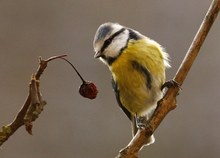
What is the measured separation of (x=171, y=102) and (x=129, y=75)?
44 cm

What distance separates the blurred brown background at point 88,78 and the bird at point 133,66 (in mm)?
1191

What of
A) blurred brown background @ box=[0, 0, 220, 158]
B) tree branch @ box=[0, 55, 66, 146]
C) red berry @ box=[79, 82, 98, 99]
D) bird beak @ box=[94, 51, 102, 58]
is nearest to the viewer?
tree branch @ box=[0, 55, 66, 146]

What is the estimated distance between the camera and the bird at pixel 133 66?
1257 millimetres

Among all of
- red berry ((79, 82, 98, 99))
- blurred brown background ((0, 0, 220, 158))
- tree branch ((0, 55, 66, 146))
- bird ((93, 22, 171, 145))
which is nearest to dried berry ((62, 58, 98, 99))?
red berry ((79, 82, 98, 99))

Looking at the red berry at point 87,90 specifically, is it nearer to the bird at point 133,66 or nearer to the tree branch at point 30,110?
the tree branch at point 30,110

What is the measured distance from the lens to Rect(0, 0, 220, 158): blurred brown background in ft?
8.45

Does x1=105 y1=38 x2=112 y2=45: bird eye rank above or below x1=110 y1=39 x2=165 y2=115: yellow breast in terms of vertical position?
above

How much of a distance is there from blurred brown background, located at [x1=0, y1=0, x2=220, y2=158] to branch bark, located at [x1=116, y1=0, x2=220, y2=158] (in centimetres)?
166

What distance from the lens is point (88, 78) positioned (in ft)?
8.49

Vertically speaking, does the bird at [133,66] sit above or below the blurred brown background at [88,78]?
above

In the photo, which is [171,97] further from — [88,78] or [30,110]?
[88,78]

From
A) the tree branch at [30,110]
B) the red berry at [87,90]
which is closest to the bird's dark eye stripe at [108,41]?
the red berry at [87,90]

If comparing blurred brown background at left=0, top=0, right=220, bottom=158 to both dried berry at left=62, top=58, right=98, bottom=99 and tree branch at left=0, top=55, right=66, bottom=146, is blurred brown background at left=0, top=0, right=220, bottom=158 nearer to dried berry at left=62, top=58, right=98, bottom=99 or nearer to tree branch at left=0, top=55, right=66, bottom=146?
dried berry at left=62, top=58, right=98, bottom=99

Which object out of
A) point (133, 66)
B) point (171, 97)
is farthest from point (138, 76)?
point (171, 97)
